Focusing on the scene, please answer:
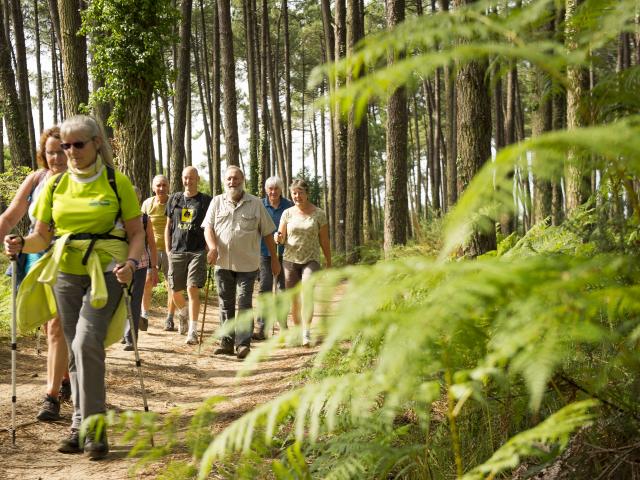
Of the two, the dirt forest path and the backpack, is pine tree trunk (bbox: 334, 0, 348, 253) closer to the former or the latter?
the dirt forest path

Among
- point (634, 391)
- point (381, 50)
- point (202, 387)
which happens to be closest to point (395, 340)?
point (381, 50)

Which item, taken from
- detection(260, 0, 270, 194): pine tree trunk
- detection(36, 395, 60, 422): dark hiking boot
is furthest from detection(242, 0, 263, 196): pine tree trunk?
detection(36, 395, 60, 422): dark hiking boot

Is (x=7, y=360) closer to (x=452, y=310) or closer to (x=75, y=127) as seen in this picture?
(x=75, y=127)

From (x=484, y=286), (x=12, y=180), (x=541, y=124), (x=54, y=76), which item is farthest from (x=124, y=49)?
(x=54, y=76)

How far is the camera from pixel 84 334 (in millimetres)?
4098

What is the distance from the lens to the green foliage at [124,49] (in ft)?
35.6

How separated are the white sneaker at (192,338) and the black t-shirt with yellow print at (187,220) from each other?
116 centimetres

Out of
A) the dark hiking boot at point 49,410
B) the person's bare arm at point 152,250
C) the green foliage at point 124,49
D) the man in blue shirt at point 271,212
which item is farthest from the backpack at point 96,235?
the green foliage at point 124,49

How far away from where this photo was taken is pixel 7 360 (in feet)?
22.2

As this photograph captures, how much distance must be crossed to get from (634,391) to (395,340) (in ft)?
4.77

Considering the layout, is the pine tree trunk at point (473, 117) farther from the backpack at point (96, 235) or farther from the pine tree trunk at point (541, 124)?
the backpack at point (96, 235)

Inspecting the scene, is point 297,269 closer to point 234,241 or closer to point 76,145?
point 234,241

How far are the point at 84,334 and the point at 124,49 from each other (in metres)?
8.09

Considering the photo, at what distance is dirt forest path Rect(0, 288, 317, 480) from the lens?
398 centimetres
